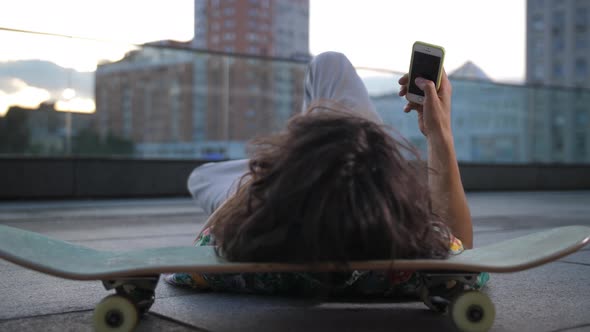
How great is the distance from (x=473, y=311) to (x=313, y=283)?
0.42 metres

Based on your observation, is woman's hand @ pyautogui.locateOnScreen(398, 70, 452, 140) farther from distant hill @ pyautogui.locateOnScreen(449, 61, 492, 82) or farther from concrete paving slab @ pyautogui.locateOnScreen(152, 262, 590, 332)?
distant hill @ pyautogui.locateOnScreen(449, 61, 492, 82)

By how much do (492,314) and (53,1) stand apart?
6784 millimetres

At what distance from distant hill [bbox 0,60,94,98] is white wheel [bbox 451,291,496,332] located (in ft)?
19.4

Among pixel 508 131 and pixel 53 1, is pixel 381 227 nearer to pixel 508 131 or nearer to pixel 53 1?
pixel 53 1

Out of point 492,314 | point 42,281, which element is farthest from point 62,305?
point 492,314

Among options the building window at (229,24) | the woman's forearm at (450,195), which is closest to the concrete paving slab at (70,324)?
the woman's forearm at (450,195)

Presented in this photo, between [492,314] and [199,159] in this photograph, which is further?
[199,159]

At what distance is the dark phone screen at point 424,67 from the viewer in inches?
73.9

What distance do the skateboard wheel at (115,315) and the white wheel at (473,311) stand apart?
25.1 inches

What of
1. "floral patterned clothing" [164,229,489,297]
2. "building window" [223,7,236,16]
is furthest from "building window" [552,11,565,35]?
"floral patterned clothing" [164,229,489,297]

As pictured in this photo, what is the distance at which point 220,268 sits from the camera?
1171 millimetres

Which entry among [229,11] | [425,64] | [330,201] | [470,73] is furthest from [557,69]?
[330,201]

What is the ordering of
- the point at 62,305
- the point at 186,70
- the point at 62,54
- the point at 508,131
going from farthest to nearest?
the point at 508,131 < the point at 186,70 < the point at 62,54 < the point at 62,305

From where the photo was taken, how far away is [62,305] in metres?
1.57
